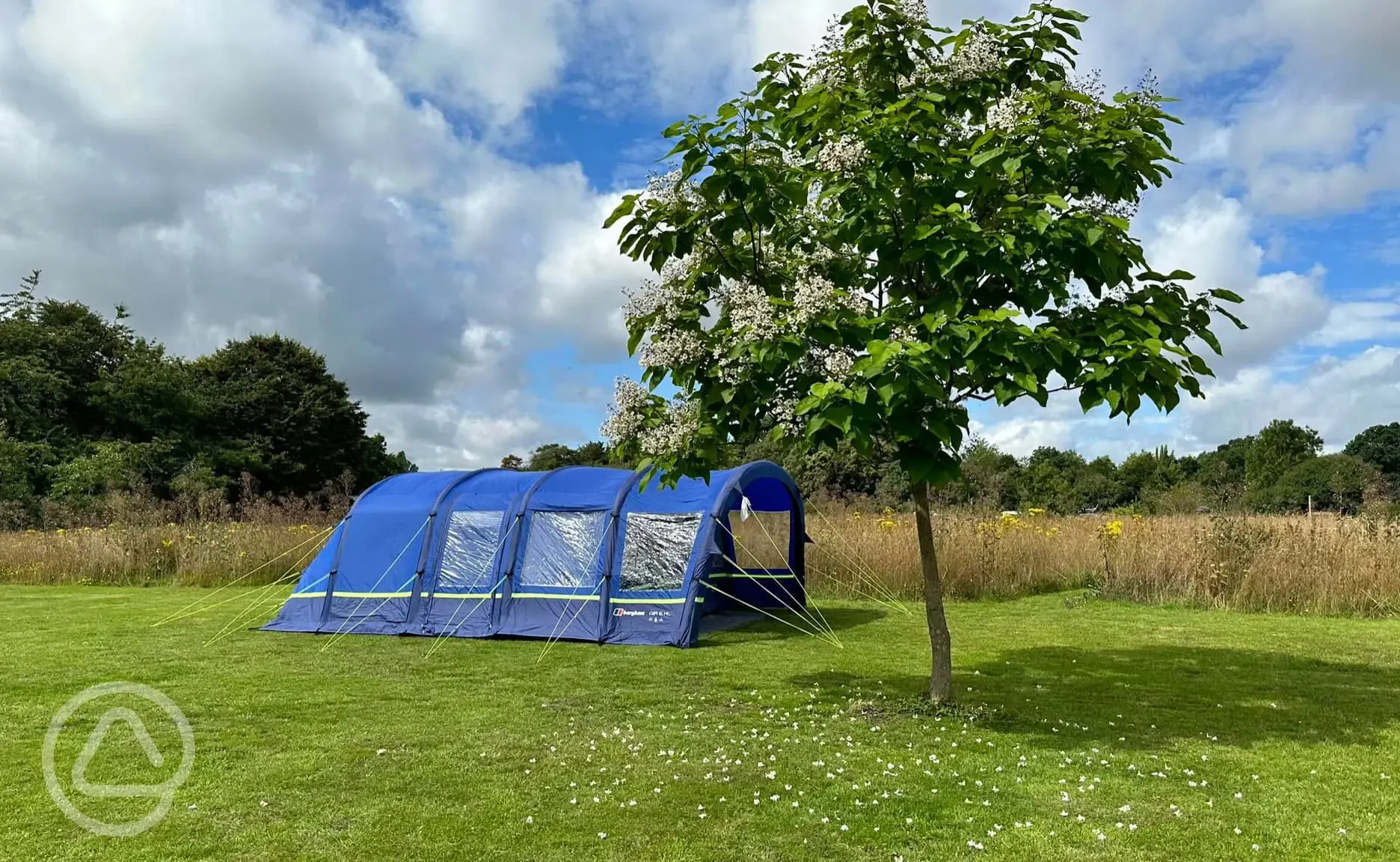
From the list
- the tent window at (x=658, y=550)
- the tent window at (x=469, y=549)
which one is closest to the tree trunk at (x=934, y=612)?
the tent window at (x=658, y=550)

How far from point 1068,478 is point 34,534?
3449 centimetres

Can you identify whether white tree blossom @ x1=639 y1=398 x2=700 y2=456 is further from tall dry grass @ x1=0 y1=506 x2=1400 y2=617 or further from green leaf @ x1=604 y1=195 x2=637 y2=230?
tall dry grass @ x1=0 y1=506 x2=1400 y2=617

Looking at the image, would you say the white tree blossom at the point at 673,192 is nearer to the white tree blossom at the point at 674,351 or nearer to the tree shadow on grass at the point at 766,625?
the white tree blossom at the point at 674,351

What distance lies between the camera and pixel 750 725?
6062mm

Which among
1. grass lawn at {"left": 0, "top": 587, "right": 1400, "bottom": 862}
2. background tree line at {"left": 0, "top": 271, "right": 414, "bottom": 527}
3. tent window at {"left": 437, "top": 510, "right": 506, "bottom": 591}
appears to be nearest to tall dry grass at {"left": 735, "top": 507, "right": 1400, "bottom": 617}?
grass lawn at {"left": 0, "top": 587, "right": 1400, "bottom": 862}

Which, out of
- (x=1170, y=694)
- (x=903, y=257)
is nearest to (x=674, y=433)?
(x=903, y=257)

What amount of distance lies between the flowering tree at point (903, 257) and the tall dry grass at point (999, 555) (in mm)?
5998

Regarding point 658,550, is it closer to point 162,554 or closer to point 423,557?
point 423,557

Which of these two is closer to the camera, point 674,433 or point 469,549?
point 674,433

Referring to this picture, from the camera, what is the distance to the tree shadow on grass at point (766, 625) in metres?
10.2

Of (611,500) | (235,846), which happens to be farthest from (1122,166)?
(611,500)

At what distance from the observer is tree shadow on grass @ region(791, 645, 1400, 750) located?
5793mm

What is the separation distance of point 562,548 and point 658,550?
1.16m

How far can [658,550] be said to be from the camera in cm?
1000
